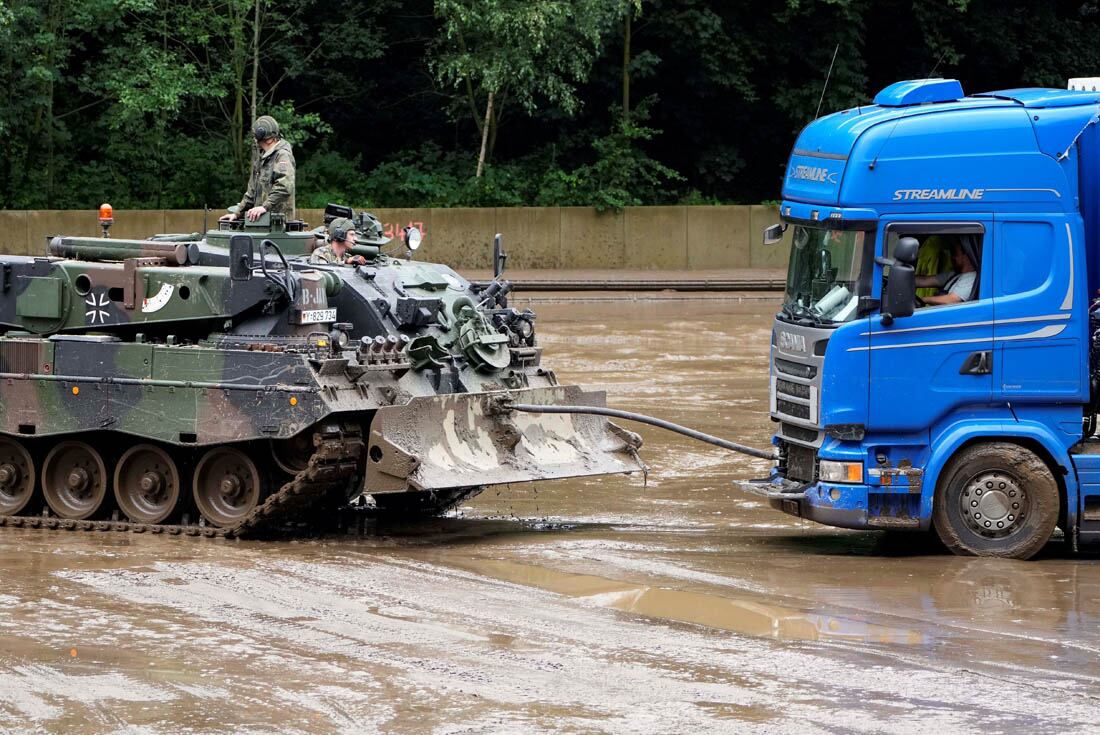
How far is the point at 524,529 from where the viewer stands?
13250mm

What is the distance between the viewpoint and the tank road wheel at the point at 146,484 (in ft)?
43.5

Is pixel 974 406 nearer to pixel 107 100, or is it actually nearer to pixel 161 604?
pixel 161 604

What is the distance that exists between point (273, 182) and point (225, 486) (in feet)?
9.44

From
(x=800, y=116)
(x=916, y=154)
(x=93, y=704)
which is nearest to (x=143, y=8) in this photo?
(x=800, y=116)

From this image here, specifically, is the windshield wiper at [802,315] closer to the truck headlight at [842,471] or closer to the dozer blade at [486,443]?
the truck headlight at [842,471]

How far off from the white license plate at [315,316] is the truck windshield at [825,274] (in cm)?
334

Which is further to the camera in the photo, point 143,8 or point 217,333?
point 143,8

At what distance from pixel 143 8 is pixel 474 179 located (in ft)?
24.5

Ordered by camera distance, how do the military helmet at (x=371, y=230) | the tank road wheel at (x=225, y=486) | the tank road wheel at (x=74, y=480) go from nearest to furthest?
the tank road wheel at (x=225, y=486), the tank road wheel at (x=74, y=480), the military helmet at (x=371, y=230)

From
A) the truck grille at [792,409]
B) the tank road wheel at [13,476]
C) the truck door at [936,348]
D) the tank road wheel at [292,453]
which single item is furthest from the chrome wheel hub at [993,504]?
the tank road wheel at [13,476]

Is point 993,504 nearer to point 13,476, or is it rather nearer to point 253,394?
point 253,394

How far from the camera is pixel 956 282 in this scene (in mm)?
11625

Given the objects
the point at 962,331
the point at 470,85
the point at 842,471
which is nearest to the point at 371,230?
the point at 842,471

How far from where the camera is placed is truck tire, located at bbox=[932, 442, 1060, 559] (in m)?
11.6
